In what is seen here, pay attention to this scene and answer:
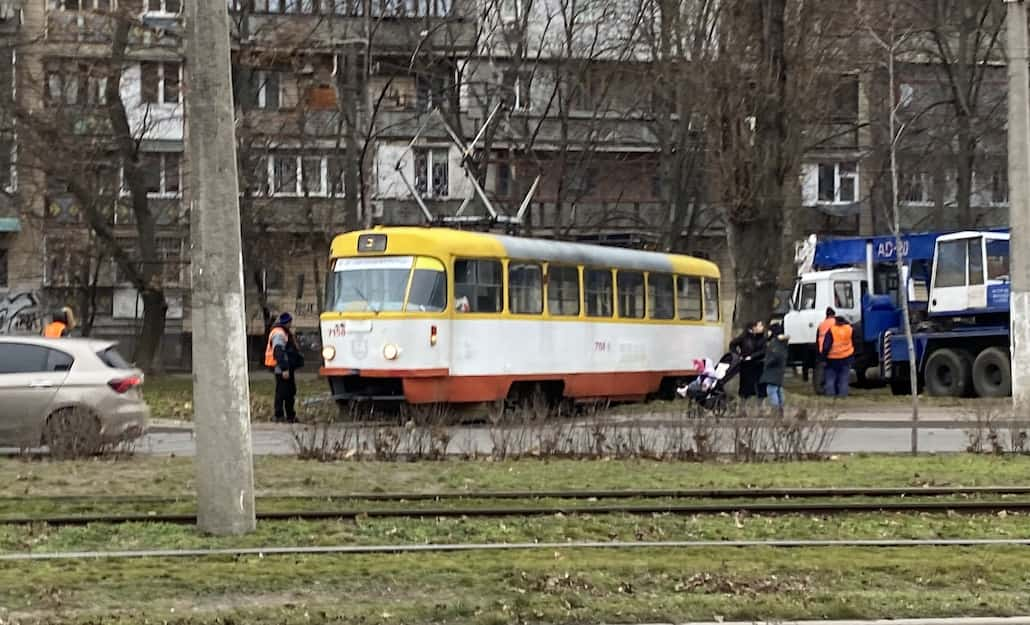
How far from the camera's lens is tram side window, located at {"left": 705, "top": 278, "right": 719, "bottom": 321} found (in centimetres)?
3291

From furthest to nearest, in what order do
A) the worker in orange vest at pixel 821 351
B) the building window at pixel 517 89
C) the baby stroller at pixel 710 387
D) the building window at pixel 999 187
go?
the building window at pixel 999 187 < the building window at pixel 517 89 < the worker in orange vest at pixel 821 351 < the baby stroller at pixel 710 387

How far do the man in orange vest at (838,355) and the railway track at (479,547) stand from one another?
18.5 m

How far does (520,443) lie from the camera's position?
1844 centimetres

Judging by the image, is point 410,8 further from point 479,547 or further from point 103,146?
point 479,547

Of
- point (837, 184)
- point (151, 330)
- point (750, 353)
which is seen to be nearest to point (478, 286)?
point (750, 353)

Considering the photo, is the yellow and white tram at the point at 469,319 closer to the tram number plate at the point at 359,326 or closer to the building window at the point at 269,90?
the tram number plate at the point at 359,326

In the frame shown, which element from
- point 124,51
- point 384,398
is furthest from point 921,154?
point 384,398

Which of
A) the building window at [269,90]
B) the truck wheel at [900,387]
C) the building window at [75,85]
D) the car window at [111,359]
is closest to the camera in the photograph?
the car window at [111,359]

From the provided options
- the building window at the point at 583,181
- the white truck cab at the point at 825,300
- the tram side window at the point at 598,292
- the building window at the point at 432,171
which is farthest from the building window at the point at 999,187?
the tram side window at the point at 598,292

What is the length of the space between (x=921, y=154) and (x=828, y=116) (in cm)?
1369

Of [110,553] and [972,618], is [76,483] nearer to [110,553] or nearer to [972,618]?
[110,553]

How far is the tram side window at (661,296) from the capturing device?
30.4 meters

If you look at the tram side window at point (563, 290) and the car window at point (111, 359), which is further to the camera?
the tram side window at point (563, 290)

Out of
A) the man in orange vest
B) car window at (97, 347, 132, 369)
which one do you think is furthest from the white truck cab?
car window at (97, 347, 132, 369)
